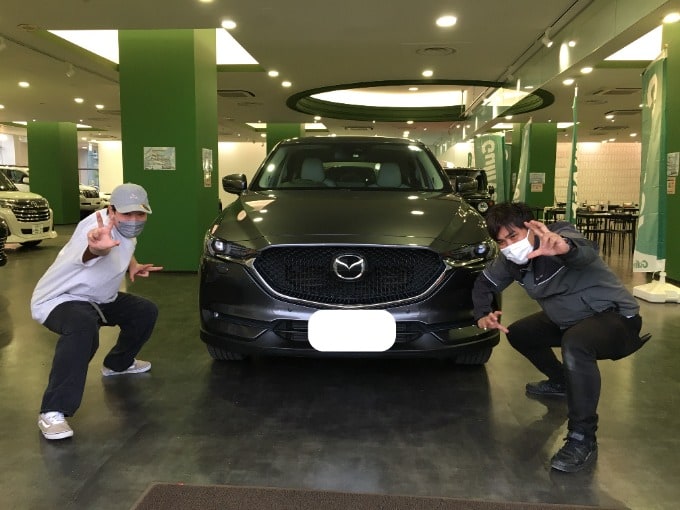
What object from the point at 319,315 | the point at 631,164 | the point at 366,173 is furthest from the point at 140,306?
the point at 631,164

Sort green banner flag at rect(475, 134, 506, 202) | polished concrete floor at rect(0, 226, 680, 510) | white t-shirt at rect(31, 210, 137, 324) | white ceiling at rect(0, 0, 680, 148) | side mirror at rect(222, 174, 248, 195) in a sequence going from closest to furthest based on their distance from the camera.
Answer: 1. polished concrete floor at rect(0, 226, 680, 510)
2. white t-shirt at rect(31, 210, 137, 324)
3. side mirror at rect(222, 174, 248, 195)
4. white ceiling at rect(0, 0, 680, 148)
5. green banner flag at rect(475, 134, 506, 202)

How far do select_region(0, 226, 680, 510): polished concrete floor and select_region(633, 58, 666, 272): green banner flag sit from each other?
209 centimetres

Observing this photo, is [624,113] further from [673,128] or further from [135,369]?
[135,369]

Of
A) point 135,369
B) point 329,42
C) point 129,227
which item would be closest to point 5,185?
point 329,42

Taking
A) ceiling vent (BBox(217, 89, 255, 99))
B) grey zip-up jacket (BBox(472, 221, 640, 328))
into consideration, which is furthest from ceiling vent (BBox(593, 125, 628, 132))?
grey zip-up jacket (BBox(472, 221, 640, 328))

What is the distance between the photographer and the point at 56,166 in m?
16.7

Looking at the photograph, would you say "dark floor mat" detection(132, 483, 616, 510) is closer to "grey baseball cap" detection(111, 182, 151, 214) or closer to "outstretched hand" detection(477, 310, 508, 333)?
"outstretched hand" detection(477, 310, 508, 333)

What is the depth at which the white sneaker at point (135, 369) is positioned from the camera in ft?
11.2

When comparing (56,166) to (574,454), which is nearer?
(574,454)

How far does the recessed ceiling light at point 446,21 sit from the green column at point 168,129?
9.76 feet

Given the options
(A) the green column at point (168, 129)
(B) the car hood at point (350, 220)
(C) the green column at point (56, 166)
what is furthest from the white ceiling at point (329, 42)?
(B) the car hood at point (350, 220)

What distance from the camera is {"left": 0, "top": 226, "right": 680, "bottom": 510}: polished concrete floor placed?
7.13 ft

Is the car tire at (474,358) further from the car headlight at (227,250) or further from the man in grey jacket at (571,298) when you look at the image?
the car headlight at (227,250)

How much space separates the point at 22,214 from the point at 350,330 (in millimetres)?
8689
